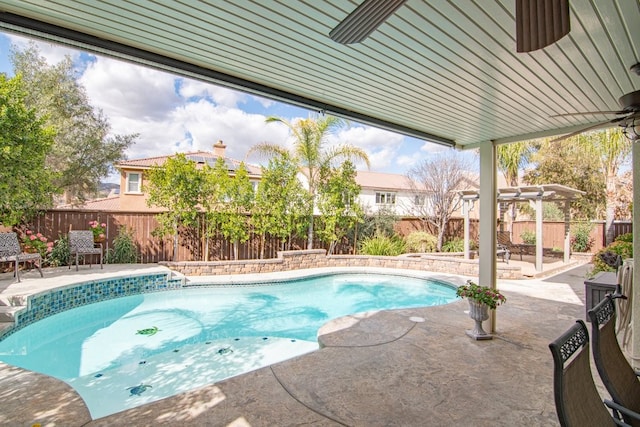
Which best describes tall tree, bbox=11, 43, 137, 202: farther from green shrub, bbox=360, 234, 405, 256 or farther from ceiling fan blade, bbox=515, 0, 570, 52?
ceiling fan blade, bbox=515, 0, 570, 52

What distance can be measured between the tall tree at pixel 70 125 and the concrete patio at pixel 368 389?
12635 mm

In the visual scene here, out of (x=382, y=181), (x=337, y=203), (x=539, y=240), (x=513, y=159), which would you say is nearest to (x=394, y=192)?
(x=382, y=181)

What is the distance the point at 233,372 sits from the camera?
426 cm

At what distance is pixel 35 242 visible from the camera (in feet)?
26.7

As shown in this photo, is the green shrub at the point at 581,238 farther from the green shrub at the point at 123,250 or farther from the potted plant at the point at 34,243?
the potted plant at the point at 34,243

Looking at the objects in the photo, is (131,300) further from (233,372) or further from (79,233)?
(233,372)

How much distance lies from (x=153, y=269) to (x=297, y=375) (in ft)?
21.7

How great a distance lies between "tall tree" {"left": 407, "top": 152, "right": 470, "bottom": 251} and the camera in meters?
14.1

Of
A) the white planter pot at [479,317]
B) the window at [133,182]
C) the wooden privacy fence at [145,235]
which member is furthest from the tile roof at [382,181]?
the white planter pot at [479,317]

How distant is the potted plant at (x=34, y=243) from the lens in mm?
8113

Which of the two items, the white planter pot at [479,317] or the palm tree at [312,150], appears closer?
the white planter pot at [479,317]

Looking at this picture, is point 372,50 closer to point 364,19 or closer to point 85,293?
point 364,19

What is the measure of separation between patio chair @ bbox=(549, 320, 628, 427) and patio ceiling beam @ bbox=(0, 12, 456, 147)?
111 inches

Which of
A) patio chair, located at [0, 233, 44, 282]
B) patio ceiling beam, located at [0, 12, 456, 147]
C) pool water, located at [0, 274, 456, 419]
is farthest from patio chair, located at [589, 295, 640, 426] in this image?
patio chair, located at [0, 233, 44, 282]
